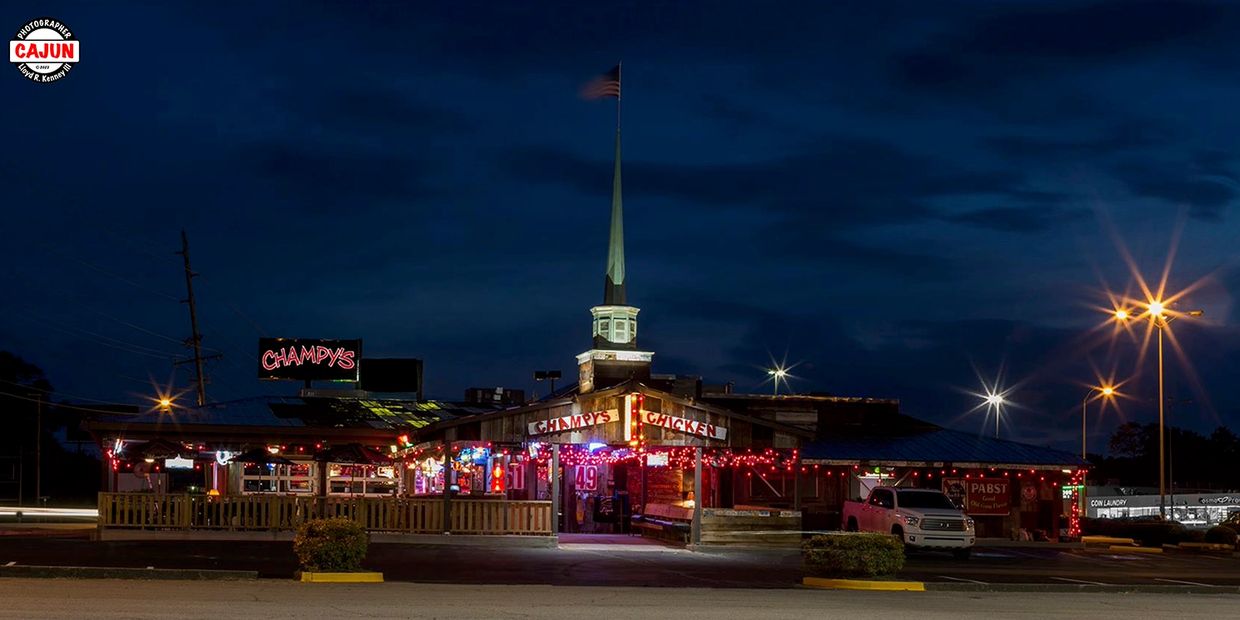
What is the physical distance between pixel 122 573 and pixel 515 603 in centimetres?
722

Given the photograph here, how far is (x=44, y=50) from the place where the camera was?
26594 millimetres

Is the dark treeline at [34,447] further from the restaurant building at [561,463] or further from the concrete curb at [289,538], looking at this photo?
the concrete curb at [289,538]

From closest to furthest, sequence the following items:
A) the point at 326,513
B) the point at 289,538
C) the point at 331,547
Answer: the point at 331,547 → the point at 289,538 → the point at 326,513

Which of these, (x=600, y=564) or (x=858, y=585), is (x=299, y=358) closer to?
(x=600, y=564)

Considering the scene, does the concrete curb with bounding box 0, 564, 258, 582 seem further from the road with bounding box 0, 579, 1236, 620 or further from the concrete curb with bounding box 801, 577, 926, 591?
the concrete curb with bounding box 801, 577, 926, 591

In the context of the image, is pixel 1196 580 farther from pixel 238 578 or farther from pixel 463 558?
pixel 238 578

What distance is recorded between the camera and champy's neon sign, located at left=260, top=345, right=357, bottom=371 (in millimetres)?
50500

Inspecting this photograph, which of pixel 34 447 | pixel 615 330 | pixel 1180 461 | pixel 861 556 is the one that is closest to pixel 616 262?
pixel 615 330

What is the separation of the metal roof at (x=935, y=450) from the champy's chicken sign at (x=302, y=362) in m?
18.0

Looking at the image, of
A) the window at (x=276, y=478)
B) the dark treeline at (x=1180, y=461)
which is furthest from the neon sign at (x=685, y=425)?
the dark treeline at (x=1180, y=461)

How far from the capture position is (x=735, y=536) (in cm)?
3409

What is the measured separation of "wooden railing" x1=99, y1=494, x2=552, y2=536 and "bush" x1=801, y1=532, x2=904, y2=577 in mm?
11350

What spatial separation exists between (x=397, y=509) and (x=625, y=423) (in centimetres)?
599

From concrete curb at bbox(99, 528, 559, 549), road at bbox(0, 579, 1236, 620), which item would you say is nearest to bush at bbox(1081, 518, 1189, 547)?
concrete curb at bbox(99, 528, 559, 549)
